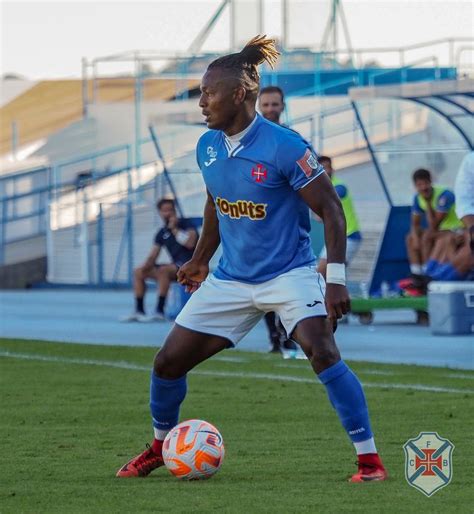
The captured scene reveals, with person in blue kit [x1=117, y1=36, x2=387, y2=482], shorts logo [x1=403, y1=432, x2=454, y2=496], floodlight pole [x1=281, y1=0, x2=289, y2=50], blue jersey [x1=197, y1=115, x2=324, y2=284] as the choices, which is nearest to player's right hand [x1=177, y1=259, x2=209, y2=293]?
person in blue kit [x1=117, y1=36, x2=387, y2=482]

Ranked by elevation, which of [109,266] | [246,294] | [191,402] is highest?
[246,294]

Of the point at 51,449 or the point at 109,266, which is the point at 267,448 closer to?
the point at 51,449

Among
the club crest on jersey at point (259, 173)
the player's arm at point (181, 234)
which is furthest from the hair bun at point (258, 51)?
the player's arm at point (181, 234)

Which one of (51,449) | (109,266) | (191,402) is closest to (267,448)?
(51,449)

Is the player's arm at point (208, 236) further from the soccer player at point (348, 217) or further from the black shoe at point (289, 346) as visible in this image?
the soccer player at point (348, 217)

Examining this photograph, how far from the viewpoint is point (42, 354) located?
16.2 meters

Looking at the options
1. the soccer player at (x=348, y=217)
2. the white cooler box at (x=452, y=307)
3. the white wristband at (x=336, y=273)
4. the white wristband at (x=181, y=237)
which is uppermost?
the white wristband at (x=336, y=273)

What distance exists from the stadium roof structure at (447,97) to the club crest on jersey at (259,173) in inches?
525

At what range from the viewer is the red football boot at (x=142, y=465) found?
8148mm

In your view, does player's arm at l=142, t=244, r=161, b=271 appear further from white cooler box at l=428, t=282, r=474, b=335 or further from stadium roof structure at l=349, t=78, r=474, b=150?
white cooler box at l=428, t=282, r=474, b=335

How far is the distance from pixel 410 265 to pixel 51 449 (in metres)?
11.5

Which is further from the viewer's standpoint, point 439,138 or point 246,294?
point 439,138

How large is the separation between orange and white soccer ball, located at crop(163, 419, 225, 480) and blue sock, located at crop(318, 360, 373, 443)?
28.4 inches

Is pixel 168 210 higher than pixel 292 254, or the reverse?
pixel 292 254
